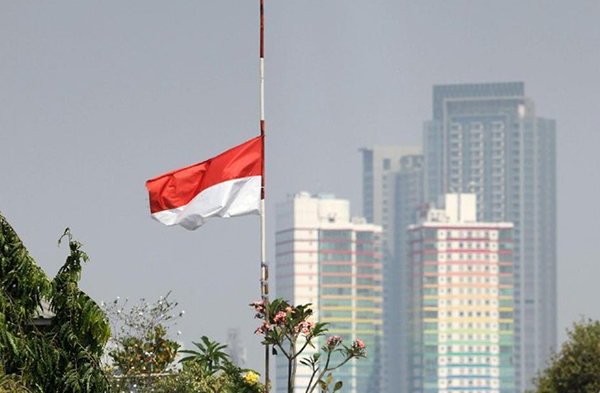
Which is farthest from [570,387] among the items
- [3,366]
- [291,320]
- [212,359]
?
[3,366]

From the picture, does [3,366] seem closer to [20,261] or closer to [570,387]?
[20,261]

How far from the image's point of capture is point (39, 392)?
70.3 feet

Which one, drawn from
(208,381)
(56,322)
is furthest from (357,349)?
(56,322)

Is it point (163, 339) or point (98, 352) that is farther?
point (163, 339)

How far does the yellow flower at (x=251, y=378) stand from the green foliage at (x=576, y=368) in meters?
37.5

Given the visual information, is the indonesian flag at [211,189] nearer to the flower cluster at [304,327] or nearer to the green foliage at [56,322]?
the flower cluster at [304,327]

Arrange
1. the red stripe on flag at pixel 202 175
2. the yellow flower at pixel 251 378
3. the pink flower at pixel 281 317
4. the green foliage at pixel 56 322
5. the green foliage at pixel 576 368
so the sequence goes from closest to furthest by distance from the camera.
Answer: the green foliage at pixel 56 322 < the pink flower at pixel 281 317 < the red stripe on flag at pixel 202 175 < the yellow flower at pixel 251 378 < the green foliage at pixel 576 368

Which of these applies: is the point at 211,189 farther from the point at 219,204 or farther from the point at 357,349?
the point at 357,349

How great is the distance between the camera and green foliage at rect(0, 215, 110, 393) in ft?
70.7

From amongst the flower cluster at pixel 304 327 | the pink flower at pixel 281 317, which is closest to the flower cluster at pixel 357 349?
the flower cluster at pixel 304 327

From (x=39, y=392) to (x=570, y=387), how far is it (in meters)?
45.9

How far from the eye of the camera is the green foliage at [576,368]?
64.7m

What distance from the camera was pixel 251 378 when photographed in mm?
27641

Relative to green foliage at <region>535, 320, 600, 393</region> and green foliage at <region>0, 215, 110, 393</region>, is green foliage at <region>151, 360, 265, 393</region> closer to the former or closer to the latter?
green foliage at <region>0, 215, 110, 393</region>
